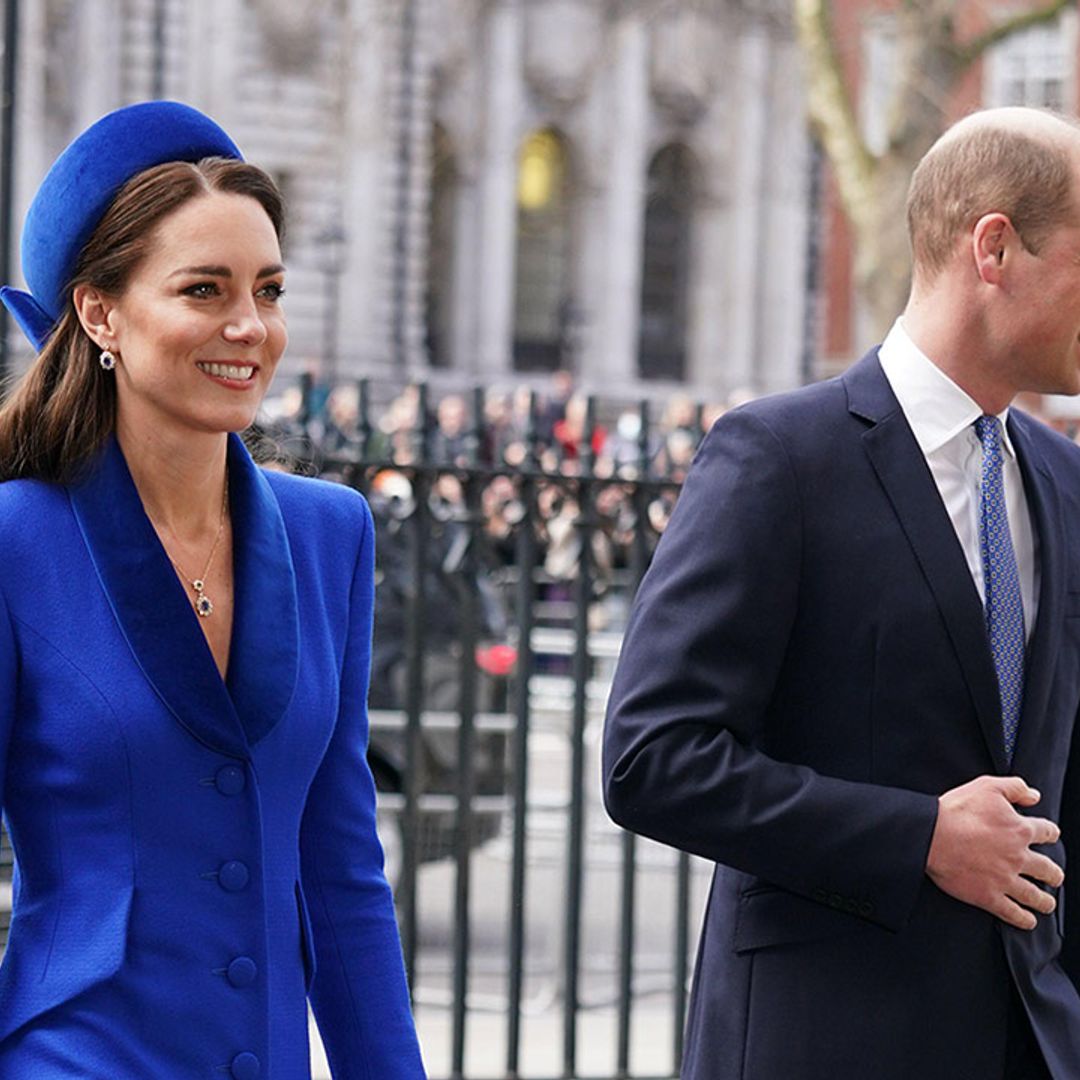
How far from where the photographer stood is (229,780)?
8.16 feet

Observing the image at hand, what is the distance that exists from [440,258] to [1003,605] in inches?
1323

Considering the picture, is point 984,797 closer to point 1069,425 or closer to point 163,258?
point 163,258

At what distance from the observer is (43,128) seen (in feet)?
92.2

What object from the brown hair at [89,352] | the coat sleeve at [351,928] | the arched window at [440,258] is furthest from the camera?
the arched window at [440,258]

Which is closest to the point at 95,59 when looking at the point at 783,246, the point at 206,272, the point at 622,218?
the point at 622,218

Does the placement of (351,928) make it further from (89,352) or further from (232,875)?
(89,352)

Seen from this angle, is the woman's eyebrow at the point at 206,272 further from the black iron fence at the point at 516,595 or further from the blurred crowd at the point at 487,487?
the blurred crowd at the point at 487,487

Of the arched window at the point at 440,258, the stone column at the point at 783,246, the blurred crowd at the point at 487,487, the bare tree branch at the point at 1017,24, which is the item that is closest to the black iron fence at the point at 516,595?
the blurred crowd at the point at 487,487

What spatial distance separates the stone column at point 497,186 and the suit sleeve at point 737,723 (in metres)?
32.2

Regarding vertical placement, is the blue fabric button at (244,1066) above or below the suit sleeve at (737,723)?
below


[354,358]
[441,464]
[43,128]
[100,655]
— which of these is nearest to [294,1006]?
[100,655]

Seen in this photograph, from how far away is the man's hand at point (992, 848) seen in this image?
8.82 feet

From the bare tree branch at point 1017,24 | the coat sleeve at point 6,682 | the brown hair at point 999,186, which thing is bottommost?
the coat sleeve at point 6,682

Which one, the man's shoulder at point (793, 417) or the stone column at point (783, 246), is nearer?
the man's shoulder at point (793, 417)
